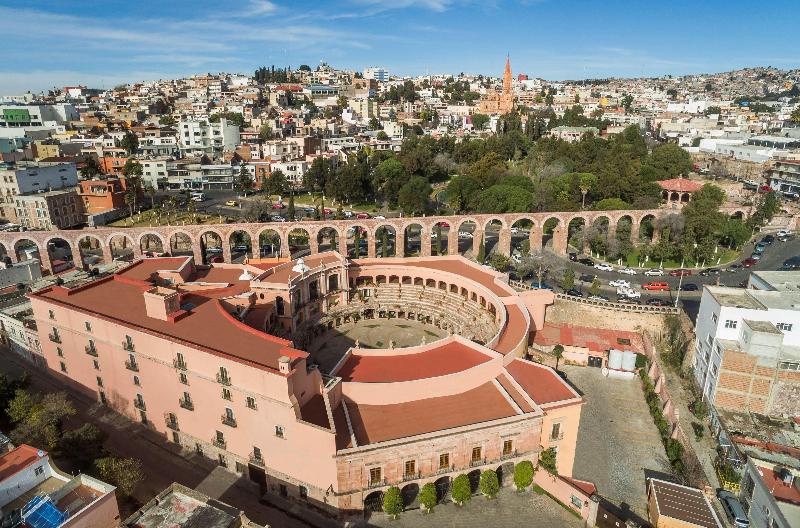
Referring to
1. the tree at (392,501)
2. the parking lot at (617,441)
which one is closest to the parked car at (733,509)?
the parking lot at (617,441)

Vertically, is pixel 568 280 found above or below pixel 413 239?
above

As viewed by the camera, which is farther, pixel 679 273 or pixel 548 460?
pixel 679 273

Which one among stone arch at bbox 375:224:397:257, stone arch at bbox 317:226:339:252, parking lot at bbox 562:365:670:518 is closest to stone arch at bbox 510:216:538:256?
stone arch at bbox 375:224:397:257

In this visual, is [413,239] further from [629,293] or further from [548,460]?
[548,460]

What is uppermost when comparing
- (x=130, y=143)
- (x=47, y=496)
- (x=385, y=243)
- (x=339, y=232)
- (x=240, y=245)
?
(x=130, y=143)

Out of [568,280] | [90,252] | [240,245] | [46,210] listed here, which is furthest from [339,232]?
[46,210]

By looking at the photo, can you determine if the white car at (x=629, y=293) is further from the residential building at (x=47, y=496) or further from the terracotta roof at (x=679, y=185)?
the residential building at (x=47, y=496)

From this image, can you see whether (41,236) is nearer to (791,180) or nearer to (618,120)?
(791,180)
